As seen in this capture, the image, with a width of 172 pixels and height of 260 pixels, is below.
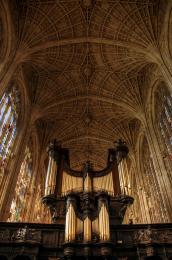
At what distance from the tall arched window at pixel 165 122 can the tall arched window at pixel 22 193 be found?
11.5 m

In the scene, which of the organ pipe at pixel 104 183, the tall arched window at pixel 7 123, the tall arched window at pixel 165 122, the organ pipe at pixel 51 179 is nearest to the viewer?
the organ pipe at pixel 51 179

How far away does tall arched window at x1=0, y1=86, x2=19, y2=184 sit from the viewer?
51.6 feet

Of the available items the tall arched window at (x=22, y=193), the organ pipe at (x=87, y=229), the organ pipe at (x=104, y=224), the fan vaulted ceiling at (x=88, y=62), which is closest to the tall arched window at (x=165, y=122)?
the fan vaulted ceiling at (x=88, y=62)

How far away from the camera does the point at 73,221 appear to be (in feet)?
32.8

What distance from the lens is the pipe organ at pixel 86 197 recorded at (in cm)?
968

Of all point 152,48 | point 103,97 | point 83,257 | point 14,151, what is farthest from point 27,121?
point 83,257

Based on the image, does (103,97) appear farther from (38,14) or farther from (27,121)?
(38,14)

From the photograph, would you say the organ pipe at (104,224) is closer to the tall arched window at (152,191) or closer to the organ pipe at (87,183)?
the organ pipe at (87,183)

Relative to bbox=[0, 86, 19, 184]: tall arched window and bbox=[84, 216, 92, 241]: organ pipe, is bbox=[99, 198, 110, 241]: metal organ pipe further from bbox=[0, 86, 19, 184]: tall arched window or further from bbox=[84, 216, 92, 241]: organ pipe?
bbox=[0, 86, 19, 184]: tall arched window

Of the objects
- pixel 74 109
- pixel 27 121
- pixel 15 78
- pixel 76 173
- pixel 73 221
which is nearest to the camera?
pixel 73 221

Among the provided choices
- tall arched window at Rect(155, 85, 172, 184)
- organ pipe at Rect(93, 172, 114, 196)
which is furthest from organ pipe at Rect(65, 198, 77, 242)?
tall arched window at Rect(155, 85, 172, 184)

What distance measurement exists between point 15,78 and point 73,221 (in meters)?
12.1

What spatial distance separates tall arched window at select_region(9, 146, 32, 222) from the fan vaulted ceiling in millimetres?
4582

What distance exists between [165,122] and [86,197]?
A: 9688 mm
